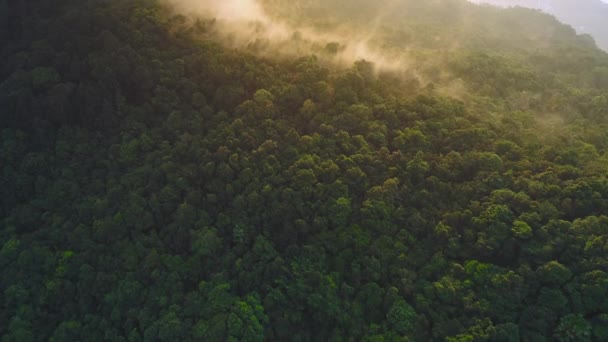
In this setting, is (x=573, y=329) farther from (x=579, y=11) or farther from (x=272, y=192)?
(x=579, y=11)

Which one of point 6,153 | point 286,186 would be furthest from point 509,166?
point 6,153

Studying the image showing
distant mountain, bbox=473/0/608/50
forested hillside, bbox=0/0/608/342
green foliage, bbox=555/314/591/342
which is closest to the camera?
green foliage, bbox=555/314/591/342

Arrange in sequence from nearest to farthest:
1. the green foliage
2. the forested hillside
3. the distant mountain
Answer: the green foliage → the forested hillside → the distant mountain

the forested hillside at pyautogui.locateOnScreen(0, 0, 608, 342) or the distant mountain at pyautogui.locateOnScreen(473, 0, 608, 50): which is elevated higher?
the distant mountain at pyautogui.locateOnScreen(473, 0, 608, 50)

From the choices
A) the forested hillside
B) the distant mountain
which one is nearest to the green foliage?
the forested hillside

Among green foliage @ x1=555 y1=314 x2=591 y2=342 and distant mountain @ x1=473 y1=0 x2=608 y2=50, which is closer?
green foliage @ x1=555 y1=314 x2=591 y2=342

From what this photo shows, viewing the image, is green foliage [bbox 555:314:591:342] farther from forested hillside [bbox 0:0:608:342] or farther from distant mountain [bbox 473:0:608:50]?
distant mountain [bbox 473:0:608:50]

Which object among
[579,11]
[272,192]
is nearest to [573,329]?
[272,192]

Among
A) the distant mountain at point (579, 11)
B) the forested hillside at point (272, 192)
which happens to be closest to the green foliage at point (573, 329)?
the forested hillside at point (272, 192)

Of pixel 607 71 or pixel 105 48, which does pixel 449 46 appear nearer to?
pixel 607 71
